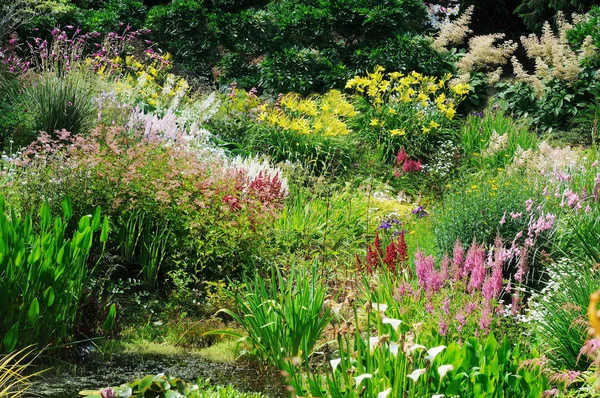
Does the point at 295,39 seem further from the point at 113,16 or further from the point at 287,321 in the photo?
the point at 287,321

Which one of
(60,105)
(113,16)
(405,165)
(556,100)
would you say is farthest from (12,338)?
(113,16)

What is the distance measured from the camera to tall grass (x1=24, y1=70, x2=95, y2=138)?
8492 mm

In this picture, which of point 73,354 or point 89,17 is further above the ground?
point 89,17

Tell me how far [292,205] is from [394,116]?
3380 millimetres

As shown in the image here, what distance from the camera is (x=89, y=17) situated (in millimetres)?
13883

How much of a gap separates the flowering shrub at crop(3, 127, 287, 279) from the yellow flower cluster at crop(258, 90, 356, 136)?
3.24 metres

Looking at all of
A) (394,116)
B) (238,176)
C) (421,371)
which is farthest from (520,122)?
(421,371)

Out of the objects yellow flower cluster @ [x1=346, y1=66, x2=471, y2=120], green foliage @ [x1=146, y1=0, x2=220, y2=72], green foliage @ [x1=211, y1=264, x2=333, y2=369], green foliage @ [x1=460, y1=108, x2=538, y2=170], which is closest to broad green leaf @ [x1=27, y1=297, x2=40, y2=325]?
green foliage @ [x1=211, y1=264, x2=333, y2=369]

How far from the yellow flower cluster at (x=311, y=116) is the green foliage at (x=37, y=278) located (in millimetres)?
5198

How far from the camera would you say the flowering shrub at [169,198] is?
5.71 metres

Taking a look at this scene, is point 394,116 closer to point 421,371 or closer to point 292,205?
point 292,205

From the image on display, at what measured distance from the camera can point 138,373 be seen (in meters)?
4.54

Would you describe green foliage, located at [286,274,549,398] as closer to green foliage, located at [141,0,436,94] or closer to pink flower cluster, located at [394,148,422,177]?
pink flower cluster, located at [394,148,422,177]

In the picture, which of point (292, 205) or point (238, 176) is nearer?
point (238, 176)
